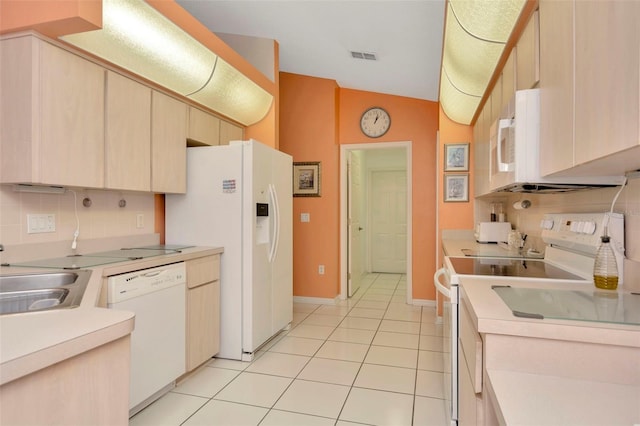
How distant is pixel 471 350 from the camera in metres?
1.23

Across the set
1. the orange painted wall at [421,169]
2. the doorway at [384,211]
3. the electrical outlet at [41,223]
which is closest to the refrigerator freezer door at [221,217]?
the electrical outlet at [41,223]

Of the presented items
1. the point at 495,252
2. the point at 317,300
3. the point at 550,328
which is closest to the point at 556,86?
the point at 550,328

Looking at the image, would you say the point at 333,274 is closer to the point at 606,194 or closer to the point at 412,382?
the point at 412,382

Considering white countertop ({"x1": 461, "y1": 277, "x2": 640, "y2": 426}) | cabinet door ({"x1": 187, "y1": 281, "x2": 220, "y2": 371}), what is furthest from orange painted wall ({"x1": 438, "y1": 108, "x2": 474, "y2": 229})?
white countertop ({"x1": 461, "y1": 277, "x2": 640, "y2": 426})

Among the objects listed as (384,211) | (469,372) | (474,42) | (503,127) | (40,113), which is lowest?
(469,372)

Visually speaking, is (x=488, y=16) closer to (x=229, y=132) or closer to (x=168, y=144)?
(x=168, y=144)

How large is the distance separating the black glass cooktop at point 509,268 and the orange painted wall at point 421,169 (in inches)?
91.7

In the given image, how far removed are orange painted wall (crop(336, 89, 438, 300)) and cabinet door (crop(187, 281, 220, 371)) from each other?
2.69 m

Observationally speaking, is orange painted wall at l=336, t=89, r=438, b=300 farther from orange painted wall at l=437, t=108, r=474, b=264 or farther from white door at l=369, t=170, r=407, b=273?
white door at l=369, t=170, r=407, b=273

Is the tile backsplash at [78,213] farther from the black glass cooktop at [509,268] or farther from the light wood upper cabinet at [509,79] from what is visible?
the light wood upper cabinet at [509,79]

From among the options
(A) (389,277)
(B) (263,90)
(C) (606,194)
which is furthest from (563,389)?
(A) (389,277)

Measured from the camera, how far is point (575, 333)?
3.01 feet

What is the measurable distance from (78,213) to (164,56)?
116 cm

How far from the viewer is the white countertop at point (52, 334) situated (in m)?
0.74
